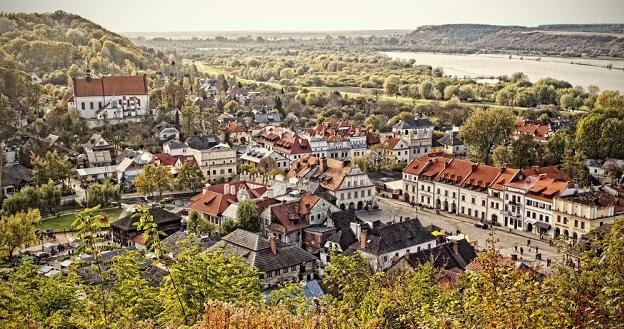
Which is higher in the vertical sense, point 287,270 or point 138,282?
point 138,282

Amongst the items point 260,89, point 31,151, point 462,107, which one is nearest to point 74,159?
point 31,151

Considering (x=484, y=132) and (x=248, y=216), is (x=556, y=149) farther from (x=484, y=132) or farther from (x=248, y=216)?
(x=248, y=216)

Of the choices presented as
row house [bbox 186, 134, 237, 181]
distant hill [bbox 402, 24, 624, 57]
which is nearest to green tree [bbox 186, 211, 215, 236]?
row house [bbox 186, 134, 237, 181]

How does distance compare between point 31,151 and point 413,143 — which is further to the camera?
point 413,143

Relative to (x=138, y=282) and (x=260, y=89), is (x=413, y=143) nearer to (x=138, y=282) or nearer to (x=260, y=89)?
(x=138, y=282)

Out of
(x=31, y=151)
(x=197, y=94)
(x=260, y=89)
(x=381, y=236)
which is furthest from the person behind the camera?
(x=260, y=89)

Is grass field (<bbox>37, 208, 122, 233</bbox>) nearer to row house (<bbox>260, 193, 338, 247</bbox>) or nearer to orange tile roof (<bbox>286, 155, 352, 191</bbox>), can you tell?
row house (<bbox>260, 193, 338, 247</bbox>)
